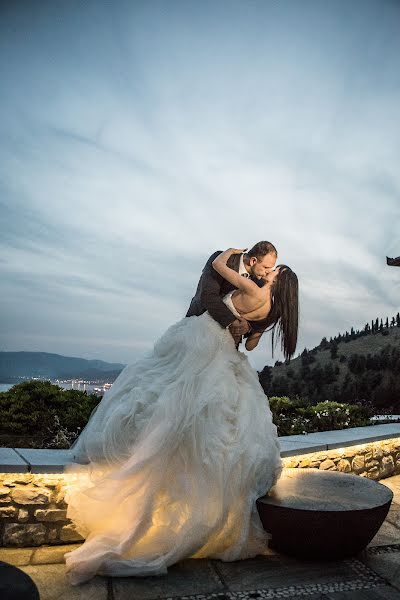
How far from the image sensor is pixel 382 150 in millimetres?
11828

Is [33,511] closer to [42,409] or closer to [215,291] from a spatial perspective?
[42,409]

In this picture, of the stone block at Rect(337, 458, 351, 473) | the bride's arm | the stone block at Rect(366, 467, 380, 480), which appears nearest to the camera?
the bride's arm

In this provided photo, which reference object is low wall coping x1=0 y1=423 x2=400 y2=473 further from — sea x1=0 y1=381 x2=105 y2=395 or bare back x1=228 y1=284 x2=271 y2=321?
sea x1=0 y1=381 x2=105 y2=395

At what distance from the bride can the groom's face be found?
67 millimetres

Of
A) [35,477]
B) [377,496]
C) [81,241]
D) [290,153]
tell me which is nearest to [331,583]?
[377,496]

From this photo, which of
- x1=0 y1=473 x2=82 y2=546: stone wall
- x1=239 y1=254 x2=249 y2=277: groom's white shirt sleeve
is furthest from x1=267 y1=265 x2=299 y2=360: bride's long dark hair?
x1=0 y1=473 x2=82 y2=546: stone wall

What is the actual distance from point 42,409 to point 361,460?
369 cm

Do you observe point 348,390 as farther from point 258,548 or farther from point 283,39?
point 258,548

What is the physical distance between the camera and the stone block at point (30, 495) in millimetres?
2961

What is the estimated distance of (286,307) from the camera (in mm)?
3303

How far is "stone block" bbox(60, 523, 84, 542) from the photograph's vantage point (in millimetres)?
3047

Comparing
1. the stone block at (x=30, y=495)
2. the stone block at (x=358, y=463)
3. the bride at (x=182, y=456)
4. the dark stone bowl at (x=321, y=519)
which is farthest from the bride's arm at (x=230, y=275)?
the stone block at (x=358, y=463)

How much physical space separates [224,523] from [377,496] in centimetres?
114

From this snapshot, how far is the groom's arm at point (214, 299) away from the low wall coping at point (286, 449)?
1405 millimetres
